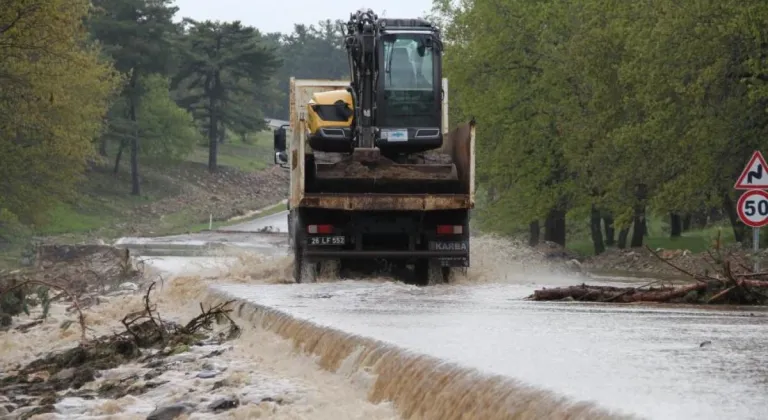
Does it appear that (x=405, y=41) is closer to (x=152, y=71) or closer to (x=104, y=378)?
(x=104, y=378)

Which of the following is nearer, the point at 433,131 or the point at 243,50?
the point at 433,131

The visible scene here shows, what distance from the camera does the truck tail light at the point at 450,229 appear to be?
20.8 meters

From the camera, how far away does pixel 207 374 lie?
10.9 m

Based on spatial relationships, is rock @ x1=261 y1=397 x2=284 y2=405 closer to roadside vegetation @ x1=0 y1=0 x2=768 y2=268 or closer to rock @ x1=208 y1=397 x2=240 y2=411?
rock @ x1=208 y1=397 x2=240 y2=411

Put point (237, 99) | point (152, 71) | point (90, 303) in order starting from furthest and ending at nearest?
point (237, 99) < point (152, 71) < point (90, 303)

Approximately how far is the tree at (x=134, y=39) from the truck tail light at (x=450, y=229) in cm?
5726

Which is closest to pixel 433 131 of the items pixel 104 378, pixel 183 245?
pixel 104 378

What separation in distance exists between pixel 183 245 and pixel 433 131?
22790 mm

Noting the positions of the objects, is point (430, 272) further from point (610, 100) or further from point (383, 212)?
point (610, 100)

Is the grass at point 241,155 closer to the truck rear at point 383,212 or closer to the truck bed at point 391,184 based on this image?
the truck rear at point 383,212

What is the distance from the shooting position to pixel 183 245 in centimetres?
4378

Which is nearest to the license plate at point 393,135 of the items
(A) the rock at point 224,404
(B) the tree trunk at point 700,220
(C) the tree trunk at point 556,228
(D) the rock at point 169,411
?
(A) the rock at point 224,404

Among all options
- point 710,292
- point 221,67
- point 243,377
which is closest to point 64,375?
point 243,377

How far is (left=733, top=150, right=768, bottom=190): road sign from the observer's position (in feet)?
76.5
